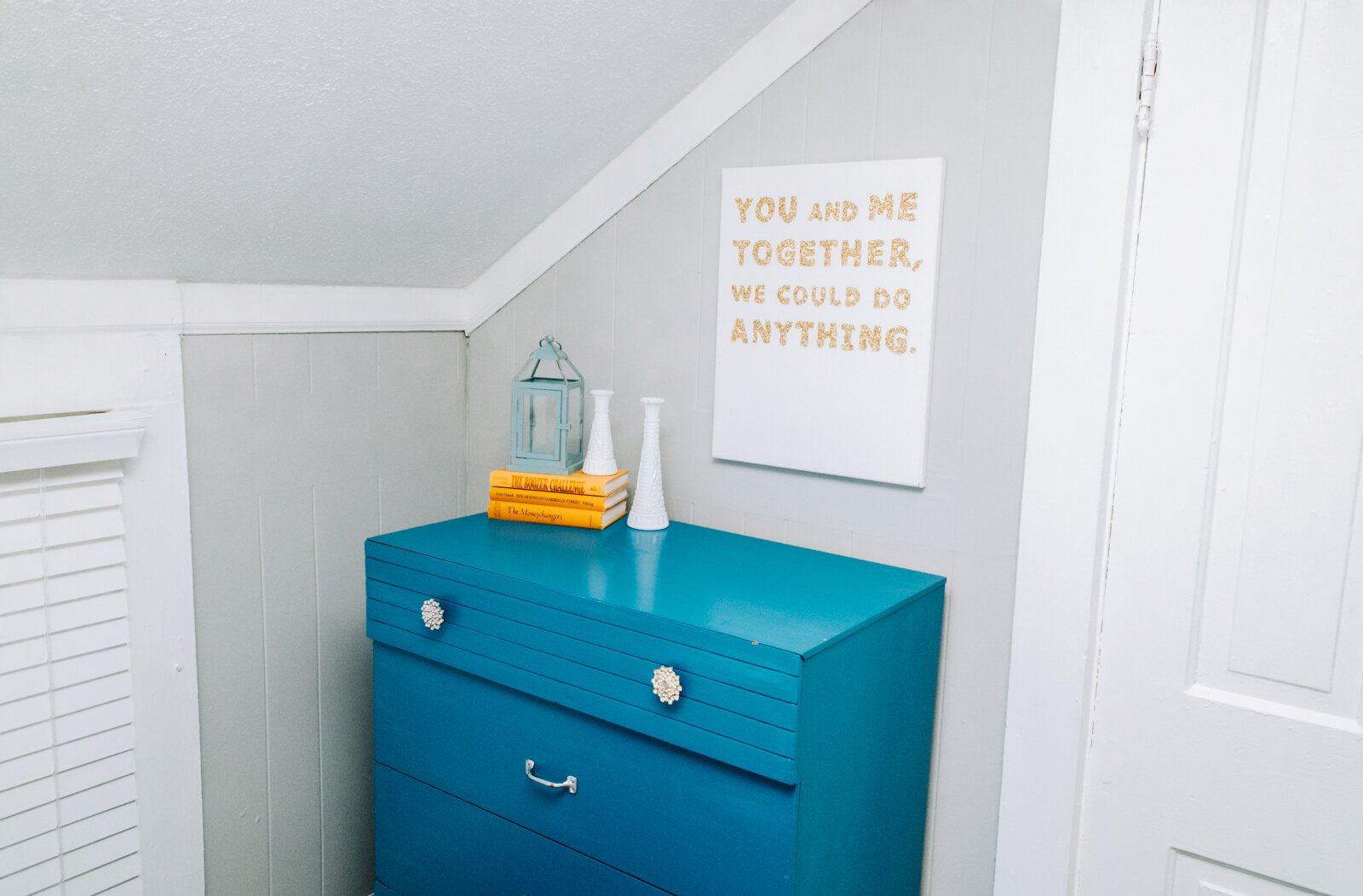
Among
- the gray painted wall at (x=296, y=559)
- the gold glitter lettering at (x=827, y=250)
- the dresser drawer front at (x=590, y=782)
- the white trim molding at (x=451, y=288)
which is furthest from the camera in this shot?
the gray painted wall at (x=296, y=559)

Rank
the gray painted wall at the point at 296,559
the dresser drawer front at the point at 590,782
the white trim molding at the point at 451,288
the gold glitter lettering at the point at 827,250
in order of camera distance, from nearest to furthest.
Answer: the dresser drawer front at the point at 590,782 → the white trim molding at the point at 451,288 → the gold glitter lettering at the point at 827,250 → the gray painted wall at the point at 296,559

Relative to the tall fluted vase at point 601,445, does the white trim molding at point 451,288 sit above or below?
above

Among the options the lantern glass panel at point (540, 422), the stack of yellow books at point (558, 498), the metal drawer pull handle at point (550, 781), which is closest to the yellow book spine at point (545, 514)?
the stack of yellow books at point (558, 498)

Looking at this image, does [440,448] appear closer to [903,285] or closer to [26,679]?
[26,679]

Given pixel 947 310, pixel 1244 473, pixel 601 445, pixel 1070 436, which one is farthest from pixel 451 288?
pixel 1244 473

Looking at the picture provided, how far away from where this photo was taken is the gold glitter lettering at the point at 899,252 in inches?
64.1

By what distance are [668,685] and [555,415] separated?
79cm

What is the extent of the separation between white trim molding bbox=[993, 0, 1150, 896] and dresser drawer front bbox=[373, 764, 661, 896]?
582mm

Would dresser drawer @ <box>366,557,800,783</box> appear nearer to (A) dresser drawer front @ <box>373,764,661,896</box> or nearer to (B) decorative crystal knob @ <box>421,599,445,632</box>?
(B) decorative crystal knob @ <box>421,599,445,632</box>

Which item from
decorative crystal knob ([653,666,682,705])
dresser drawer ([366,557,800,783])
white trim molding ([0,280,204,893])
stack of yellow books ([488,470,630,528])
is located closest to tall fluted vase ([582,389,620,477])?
stack of yellow books ([488,470,630,528])

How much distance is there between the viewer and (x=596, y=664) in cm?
147

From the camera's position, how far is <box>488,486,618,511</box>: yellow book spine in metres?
1.85

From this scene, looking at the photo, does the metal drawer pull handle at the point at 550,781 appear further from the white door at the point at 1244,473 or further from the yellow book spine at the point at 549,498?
the white door at the point at 1244,473

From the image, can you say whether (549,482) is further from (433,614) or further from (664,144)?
(664,144)
